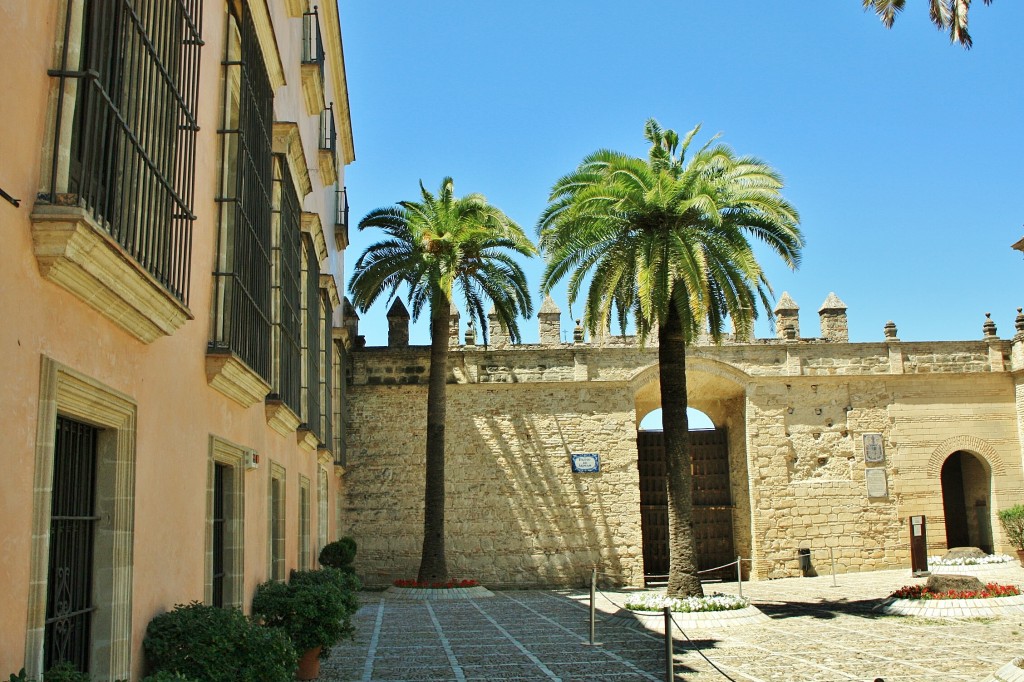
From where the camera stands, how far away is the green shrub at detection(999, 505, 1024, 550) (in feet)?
73.2

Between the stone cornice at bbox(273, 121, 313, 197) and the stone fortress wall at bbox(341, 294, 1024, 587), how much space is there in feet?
35.5

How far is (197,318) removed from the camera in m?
7.09

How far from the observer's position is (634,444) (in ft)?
76.6

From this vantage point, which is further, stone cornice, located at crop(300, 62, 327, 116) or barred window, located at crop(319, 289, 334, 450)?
barred window, located at crop(319, 289, 334, 450)

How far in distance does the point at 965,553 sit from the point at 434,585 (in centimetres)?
1290

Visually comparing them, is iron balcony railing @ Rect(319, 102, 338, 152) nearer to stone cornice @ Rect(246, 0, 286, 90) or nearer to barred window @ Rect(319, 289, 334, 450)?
barred window @ Rect(319, 289, 334, 450)

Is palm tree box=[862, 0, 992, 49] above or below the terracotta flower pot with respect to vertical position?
above

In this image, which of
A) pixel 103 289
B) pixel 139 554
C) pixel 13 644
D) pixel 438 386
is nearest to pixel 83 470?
pixel 139 554

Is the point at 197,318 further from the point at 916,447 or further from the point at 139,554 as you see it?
the point at 916,447

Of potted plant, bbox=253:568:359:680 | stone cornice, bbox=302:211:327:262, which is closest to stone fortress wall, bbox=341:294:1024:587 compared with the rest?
stone cornice, bbox=302:211:327:262

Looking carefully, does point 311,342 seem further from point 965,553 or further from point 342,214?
point 965,553

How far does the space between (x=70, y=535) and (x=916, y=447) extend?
22638mm

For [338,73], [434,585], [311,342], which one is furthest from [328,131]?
[434,585]

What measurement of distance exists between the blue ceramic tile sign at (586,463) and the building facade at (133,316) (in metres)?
13.1
